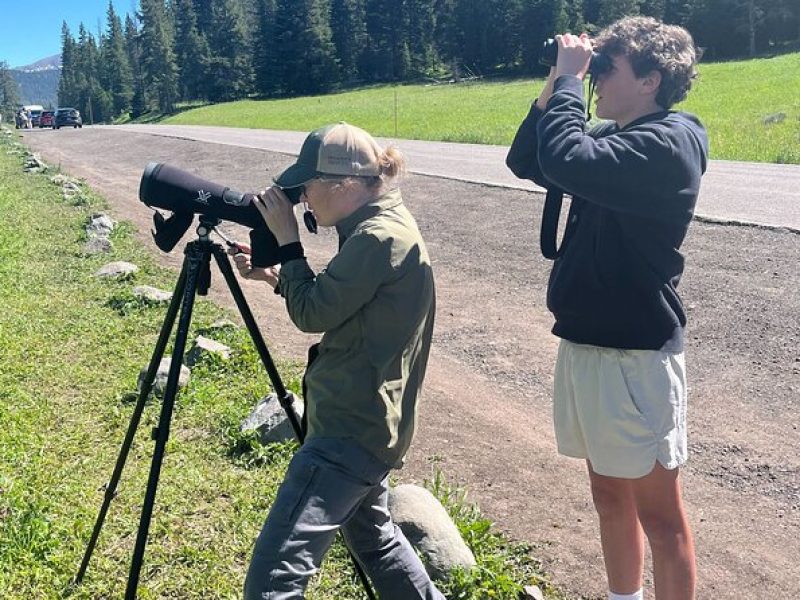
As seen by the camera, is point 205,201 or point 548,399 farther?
point 548,399

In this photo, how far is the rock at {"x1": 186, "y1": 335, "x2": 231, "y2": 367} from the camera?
5.94 metres

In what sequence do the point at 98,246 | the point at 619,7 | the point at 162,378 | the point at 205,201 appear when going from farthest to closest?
1. the point at 619,7
2. the point at 98,246
3. the point at 162,378
4. the point at 205,201

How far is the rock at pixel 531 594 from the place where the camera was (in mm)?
3116

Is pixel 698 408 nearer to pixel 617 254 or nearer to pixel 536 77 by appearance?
pixel 617 254

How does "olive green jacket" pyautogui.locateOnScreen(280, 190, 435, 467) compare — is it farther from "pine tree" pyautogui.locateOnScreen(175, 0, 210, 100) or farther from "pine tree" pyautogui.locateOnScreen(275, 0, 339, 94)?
"pine tree" pyautogui.locateOnScreen(175, 0, 210, 100)

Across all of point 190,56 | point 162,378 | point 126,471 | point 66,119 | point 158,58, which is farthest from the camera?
point 190,56

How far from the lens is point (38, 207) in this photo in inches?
576

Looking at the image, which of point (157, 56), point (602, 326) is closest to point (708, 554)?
point (602, 326)

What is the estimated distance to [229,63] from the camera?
275 feet

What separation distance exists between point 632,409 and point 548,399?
295 centimetres

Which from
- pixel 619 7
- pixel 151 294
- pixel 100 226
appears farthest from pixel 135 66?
pixel 151 294

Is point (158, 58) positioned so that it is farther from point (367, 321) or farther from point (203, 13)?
point (367, 321)

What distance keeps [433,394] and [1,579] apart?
2.92 m

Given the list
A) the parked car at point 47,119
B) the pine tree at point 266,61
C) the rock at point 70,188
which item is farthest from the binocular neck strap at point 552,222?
the pine tree at point 266,61
